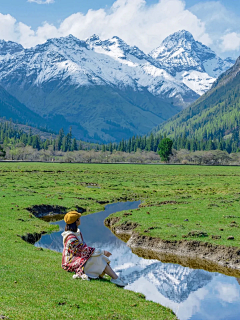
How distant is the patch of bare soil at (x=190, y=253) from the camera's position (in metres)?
23.3

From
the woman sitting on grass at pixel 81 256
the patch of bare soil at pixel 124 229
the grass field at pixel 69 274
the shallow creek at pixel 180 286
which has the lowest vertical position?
the shallow creek at pixel 180 286

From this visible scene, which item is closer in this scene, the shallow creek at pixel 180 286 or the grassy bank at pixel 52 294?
the grassy bank at pixel 52 294

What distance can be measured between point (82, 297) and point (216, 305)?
7850mm

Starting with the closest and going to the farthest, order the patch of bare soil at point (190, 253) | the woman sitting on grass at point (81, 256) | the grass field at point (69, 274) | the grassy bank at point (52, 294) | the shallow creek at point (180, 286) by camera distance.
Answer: the grassy bank at point (52, 294) → the grass field at point (69, 274) → the woman sitting on grass at point (81, 256) → the shallow creek at point (180, 286) → the patch of bare soil at point (190, 253)

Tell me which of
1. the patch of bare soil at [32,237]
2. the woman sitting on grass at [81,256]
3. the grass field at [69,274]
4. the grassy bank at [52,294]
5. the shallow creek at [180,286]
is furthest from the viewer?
the patch of bare soil at [32,237]

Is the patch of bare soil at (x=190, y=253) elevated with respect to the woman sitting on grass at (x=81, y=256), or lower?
lower

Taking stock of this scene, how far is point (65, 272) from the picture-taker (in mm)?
17094

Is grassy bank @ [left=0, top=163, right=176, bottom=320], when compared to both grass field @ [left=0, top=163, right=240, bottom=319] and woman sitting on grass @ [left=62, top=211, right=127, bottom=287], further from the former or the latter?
woman sitting on grass @ [left=62, top=211, right=127, bottom=287]

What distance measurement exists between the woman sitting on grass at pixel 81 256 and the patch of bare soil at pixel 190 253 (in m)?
8.90

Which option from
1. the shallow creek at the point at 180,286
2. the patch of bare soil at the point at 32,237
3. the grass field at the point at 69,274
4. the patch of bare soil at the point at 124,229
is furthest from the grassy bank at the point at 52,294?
the patch of bare soil at the point at 124,229

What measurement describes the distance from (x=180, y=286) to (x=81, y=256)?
6.92m

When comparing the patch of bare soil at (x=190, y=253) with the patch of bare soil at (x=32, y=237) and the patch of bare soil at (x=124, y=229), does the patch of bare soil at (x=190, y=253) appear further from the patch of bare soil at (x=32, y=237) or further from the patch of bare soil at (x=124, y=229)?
the patch of bare soil at (x=32, y=237)

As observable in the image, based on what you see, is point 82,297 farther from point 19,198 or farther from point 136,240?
point 19,198

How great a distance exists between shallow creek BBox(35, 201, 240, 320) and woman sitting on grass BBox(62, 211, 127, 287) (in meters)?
3.36
